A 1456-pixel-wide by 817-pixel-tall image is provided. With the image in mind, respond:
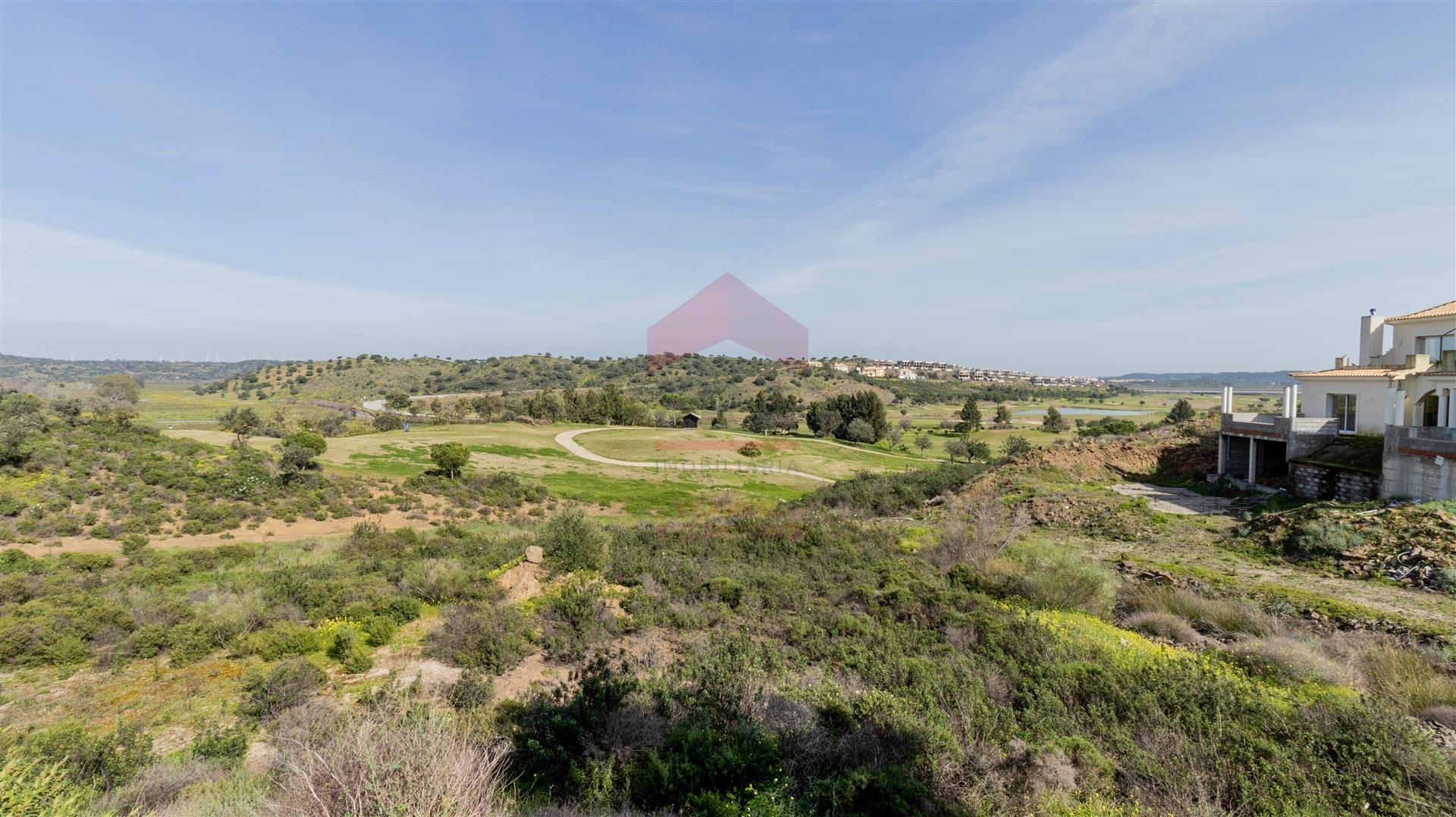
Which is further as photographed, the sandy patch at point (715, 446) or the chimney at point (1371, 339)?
the sandy patch at point (715, 446)

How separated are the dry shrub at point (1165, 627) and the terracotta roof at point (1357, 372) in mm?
17873

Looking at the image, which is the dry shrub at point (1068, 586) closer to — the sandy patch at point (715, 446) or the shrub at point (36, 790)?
the shrub at point (36, 790)

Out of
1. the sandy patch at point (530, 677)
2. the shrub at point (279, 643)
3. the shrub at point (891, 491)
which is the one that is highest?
the shrub at point (279, 643)

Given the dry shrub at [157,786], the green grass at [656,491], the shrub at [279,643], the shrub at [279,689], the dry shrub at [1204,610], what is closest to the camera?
the dry shrub at [157,786]

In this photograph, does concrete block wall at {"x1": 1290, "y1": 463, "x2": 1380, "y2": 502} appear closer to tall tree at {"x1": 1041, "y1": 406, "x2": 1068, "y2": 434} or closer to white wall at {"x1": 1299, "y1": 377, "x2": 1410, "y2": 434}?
white wall at {"x1": 1299, "y1": 377, "x2": 1410, "y2": 434}

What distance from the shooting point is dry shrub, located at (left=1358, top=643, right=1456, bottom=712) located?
6168mm

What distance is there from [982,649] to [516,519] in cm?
1783

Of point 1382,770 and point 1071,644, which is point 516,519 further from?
point 1382,770

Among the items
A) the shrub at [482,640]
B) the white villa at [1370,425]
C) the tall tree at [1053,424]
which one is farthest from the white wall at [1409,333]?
the tall tree at [1053,424]

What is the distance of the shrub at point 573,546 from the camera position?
11828 millimetres

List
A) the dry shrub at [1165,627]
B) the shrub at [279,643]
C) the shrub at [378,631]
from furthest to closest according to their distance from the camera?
the dry shrub at [1165,627] < the shrub at [378,631] < the shrub at [279,643]

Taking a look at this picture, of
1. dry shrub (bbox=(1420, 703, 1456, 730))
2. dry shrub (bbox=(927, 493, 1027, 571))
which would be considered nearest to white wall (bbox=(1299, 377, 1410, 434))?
dry shrub (bbox=(927, 493, 1027, 571))

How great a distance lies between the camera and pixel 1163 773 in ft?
16.0

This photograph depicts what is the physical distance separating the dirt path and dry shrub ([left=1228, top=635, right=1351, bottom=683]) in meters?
12.9
